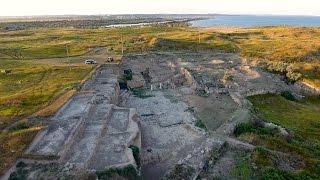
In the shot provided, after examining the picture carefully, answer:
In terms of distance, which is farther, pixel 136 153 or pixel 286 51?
pixel 286 51

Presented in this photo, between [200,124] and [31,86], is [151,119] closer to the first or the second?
[200,124]

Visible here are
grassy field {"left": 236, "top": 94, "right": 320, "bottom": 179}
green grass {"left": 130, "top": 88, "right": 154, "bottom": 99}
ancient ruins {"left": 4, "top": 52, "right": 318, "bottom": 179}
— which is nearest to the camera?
ancient ruins {"left": 4, "top": 52, "right": 318, "bottom": 179}

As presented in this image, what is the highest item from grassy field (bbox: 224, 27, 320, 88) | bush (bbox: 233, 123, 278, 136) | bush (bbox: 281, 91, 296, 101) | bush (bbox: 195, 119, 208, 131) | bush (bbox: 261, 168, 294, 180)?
grassy field (bbox: 224, 27, 320, 88)

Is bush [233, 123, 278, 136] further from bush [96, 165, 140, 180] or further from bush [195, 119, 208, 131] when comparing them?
bush [96, 165, 140, 180]

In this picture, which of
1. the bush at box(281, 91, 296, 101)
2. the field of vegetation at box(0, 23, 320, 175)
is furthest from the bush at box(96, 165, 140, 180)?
the bush at box(281, 91, 296, 101)

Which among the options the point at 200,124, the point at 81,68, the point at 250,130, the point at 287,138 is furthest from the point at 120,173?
the point at 81,68

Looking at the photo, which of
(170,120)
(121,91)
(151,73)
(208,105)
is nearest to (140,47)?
(151,73)
